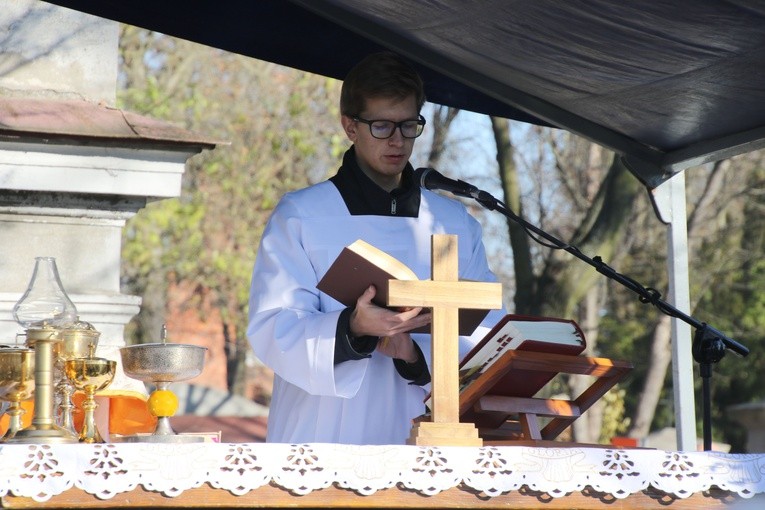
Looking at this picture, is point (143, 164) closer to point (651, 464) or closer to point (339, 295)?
point (339, 295)

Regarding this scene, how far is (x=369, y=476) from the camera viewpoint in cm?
250

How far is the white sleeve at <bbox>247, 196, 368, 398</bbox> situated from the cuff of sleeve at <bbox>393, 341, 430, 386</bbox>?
8.8 inches

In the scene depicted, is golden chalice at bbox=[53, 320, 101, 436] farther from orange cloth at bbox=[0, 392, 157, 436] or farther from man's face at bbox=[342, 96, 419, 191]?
orange cloth at bbox=[0, 392, 157, 436]

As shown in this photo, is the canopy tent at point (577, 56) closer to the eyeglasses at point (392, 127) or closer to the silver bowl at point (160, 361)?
the eyeglasses at point (392, 127)

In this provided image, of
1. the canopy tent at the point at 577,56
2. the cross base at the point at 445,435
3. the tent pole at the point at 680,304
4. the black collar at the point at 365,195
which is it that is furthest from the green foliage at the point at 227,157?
the cross base at the point at 445,435

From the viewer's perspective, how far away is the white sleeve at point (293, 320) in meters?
3.12

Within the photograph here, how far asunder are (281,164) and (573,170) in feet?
13.2

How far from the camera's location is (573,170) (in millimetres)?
17094

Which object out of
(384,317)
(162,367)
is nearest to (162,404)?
(162,367)

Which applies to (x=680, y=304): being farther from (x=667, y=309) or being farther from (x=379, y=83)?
(x=379, y=83)

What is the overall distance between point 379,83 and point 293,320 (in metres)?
0.73

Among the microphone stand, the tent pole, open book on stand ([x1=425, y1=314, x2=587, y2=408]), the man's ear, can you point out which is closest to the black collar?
the man's ear

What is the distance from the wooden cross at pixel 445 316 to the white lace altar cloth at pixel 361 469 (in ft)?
0.28

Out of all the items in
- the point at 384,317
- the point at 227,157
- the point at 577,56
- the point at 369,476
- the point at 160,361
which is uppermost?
the point at 227,157
